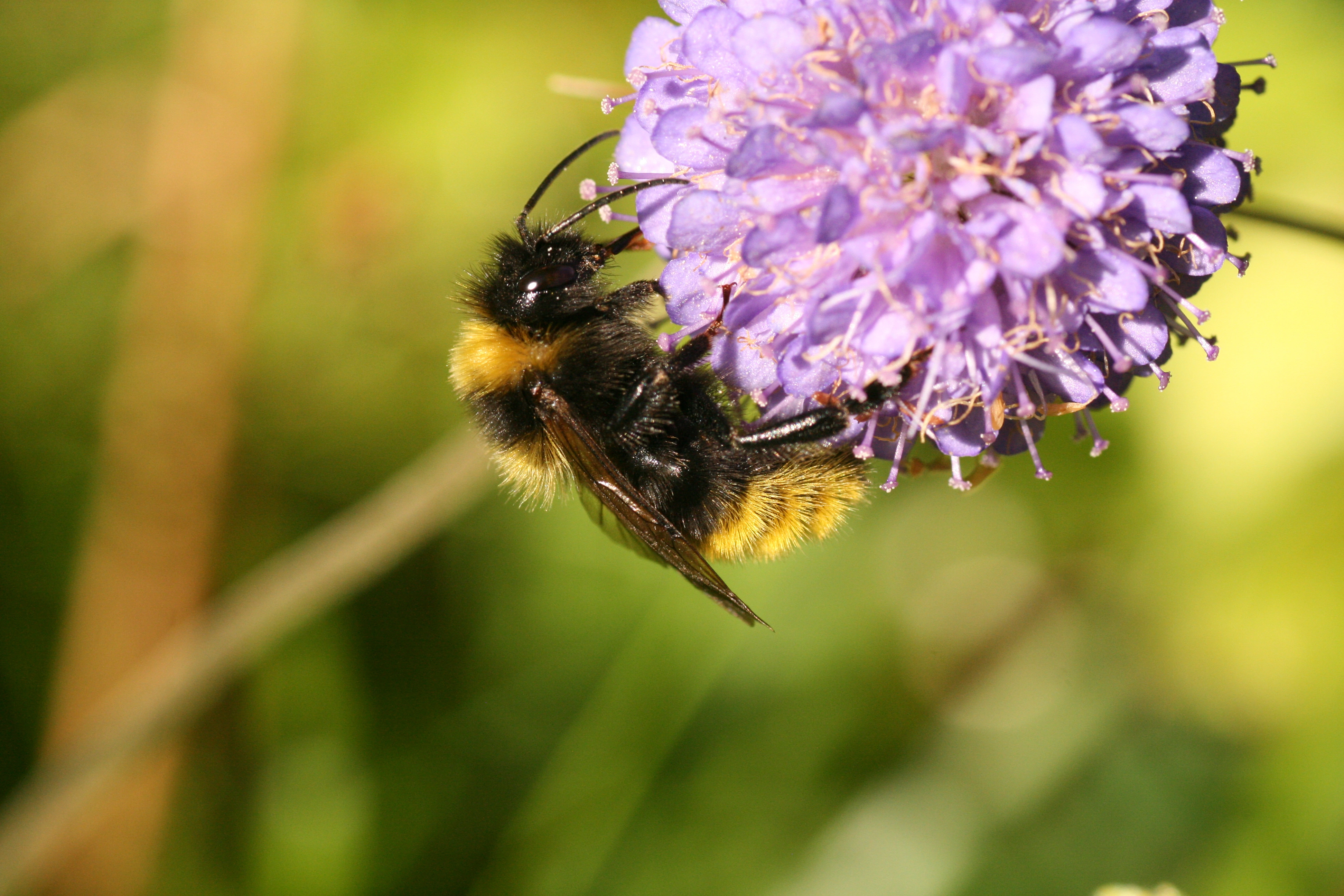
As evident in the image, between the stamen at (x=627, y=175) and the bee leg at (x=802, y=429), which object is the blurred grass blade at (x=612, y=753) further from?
the stamen at (x=627, y=175)

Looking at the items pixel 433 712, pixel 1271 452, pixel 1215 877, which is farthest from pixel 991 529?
pixel 433 712

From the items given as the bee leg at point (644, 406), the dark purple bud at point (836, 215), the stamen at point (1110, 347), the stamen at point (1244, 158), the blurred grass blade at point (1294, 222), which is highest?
the dark purple bud at point (836, 215)

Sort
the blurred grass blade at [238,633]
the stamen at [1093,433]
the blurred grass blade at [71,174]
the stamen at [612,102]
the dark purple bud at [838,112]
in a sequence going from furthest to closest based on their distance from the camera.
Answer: the blurred grass blade at [71,174] → the blurred grass blade at [238,633] → the stamen at [612,102] → the stamen at [1093,433] → the dark purple bud at [838,112]

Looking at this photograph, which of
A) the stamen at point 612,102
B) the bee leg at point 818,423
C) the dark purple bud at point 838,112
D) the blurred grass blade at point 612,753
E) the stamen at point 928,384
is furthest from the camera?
the blurred grass blade at point 612,753

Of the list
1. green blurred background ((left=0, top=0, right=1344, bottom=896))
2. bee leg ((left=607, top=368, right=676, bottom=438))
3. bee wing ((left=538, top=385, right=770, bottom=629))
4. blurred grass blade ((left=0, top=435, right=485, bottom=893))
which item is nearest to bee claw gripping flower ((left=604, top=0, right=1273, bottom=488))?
bee leg ((left=607, top=368, right=676, bottom=438))

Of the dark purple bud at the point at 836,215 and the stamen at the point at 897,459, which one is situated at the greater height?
the dark purple bud at the point at 836,215

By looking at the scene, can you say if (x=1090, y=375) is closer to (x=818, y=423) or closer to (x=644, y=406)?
(x=818, y=423)

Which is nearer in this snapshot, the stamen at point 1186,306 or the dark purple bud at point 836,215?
the dark purple bud at point 836,215

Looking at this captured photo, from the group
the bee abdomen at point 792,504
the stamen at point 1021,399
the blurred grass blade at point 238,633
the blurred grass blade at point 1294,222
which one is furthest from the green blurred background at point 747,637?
the stamen at point 1021,399
